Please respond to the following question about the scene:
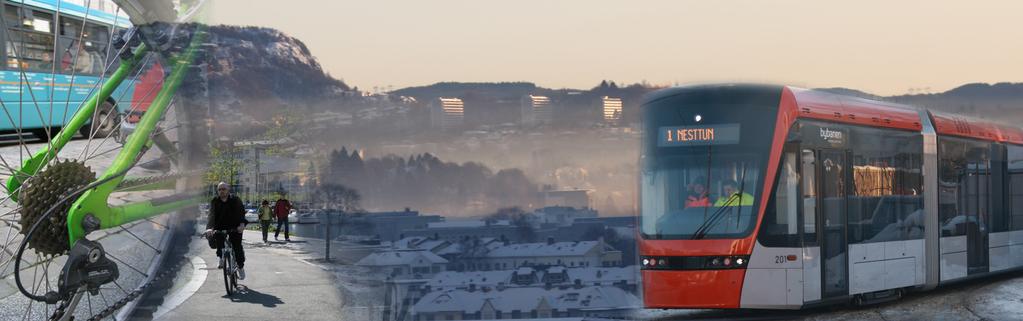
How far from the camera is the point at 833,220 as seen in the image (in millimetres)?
14055

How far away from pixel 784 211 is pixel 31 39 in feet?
33.1

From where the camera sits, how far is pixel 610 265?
63.6 ft

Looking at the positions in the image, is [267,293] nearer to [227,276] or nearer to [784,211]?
[227,276]

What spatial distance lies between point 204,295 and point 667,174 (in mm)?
6203

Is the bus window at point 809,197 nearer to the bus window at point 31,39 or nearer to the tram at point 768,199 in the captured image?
the tram at point 768,199

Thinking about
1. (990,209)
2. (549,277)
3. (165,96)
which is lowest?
(549,277)

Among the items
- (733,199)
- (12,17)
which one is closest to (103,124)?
(12,17)

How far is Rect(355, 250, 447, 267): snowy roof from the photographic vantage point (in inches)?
405

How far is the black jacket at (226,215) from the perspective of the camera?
9594 millimetres

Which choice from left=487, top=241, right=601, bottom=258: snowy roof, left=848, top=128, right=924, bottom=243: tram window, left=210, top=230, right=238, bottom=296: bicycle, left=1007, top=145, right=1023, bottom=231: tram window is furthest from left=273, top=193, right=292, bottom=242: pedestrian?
left=1007, top=145, right=1023, bottom=231: tram window

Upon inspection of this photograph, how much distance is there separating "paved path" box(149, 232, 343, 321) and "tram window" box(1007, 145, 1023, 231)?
49.7ft

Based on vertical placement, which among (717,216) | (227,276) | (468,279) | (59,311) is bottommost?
(468,279)

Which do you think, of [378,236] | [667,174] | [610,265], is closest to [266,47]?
[378,236]

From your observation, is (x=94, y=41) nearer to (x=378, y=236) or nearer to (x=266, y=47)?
(x=266, y=47)
